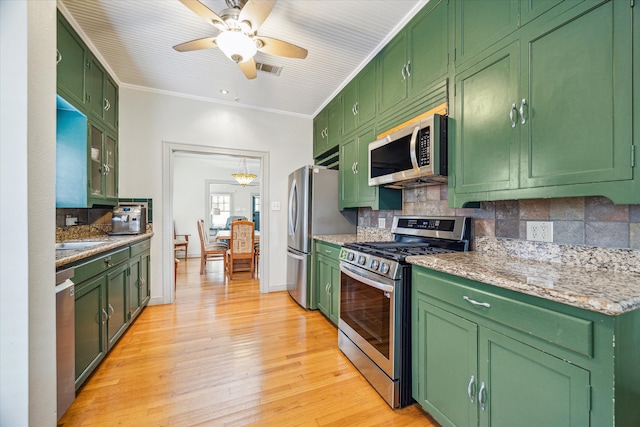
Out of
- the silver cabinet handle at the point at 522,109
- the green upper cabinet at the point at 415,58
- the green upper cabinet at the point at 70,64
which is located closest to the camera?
the silver cabinet handle at the point at 522,109

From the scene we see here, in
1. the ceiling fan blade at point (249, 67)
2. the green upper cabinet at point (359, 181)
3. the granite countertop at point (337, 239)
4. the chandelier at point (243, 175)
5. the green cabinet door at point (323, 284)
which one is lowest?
the green cabinet door at point (323, 284)

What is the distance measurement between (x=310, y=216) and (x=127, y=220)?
2038mm

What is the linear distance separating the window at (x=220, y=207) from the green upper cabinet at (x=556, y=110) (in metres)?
6.95

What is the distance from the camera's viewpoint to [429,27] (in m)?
1.79

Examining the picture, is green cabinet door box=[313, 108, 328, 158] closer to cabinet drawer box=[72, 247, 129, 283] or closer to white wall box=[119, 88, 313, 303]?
white wall box=[119, 88, 313, 303]

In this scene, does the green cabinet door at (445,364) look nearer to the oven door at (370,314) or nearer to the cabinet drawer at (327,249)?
the oven door at (370,314)

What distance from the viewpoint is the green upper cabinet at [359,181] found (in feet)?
7.99

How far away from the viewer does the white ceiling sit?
76.4 inches

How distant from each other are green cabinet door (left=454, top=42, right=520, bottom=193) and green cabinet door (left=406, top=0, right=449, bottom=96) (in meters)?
0.23

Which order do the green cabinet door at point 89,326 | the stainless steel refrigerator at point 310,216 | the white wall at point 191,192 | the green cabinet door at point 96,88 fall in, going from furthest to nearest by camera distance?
the white wall at point 191,192, the stainless steel refrigerator at point 310,216, the green cabinet door at point 96,88, the green cabinet door at point 89,326

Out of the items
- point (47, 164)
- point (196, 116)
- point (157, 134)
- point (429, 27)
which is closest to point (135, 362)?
point (47, 164)

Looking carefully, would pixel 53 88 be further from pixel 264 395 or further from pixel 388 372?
pixel 388 372

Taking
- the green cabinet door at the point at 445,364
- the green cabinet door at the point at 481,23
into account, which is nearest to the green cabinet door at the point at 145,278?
the green cabinet door at the point at 445,364

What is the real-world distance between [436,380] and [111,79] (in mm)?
4040
